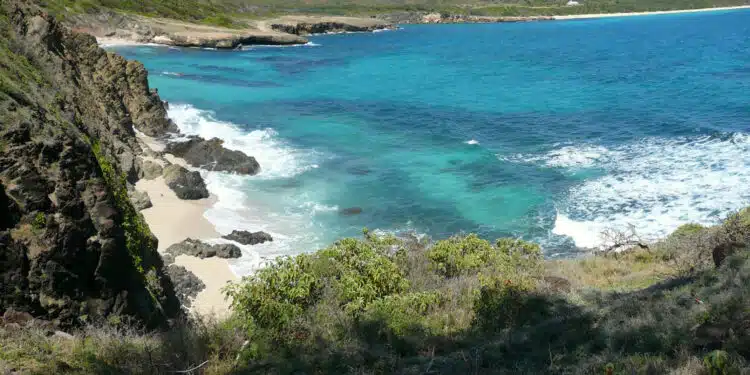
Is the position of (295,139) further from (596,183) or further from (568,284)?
(568,284)

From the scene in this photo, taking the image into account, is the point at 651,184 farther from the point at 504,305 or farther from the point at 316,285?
the point at 316,285

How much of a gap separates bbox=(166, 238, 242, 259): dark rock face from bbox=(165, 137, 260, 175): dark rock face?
8.66 meters

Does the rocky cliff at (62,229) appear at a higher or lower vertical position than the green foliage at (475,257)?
higher

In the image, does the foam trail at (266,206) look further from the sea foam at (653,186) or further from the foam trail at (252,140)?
the sea foam at (653,186)

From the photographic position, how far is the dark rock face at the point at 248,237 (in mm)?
18375

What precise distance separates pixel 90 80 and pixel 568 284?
Answer: 23.2 meters

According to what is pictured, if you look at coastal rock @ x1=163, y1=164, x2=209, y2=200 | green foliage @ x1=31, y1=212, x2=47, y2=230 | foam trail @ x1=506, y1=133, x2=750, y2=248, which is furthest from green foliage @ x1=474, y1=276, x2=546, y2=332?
coastal rock @ x1=163, y1=164, x2=209, y2=200

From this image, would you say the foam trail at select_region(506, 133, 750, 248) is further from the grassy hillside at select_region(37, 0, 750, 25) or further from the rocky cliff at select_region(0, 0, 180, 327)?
the grassy hillside at select_region(37, 0, 750, 25)

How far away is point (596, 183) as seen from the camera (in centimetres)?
2370

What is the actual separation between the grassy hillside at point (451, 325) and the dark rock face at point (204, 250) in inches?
243

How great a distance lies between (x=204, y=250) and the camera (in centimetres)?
1712

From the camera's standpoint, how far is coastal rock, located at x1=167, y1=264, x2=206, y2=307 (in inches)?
564

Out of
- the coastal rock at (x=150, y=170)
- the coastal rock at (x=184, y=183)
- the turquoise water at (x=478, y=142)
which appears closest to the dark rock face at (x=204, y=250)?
the turquoise water at (x=478, y=142)

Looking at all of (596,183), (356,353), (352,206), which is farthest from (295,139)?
(356,353)
